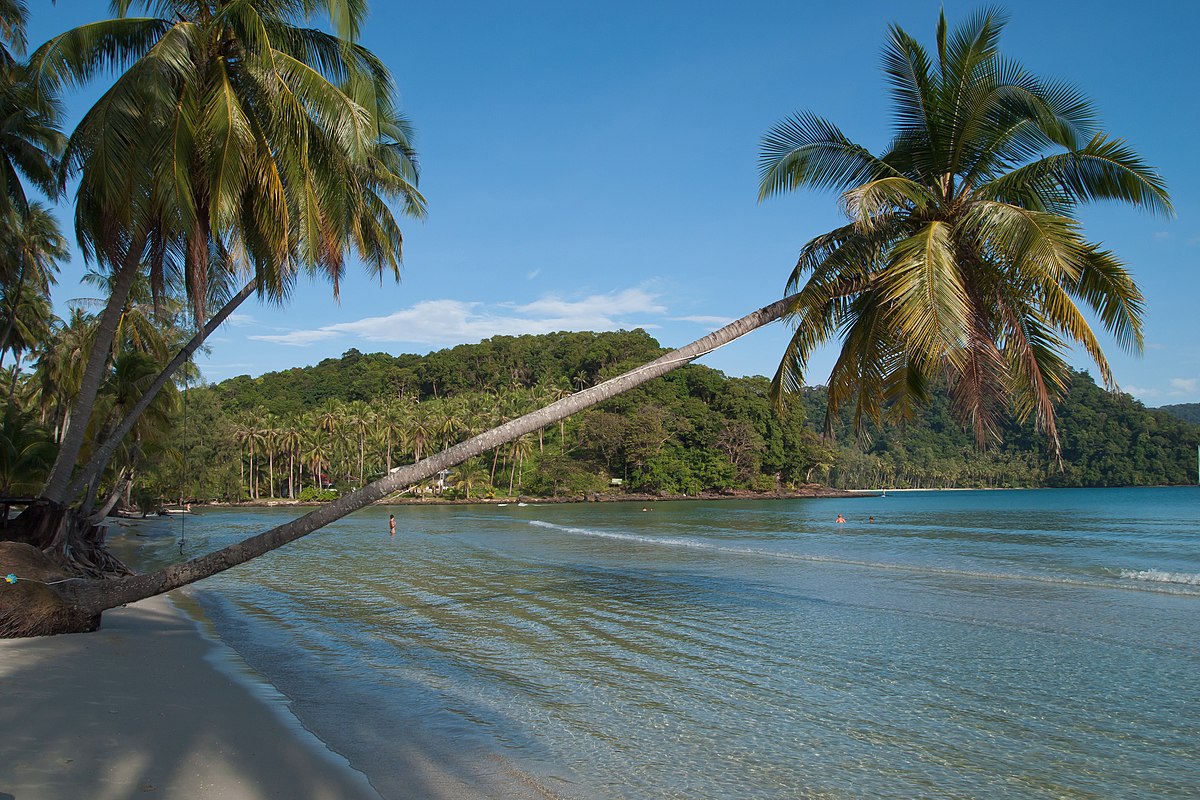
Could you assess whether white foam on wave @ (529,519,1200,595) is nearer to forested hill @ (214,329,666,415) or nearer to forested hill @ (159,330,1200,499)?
forested hill @ (159,330,1200,499)

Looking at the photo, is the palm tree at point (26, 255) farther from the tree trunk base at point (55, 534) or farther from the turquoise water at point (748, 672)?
the turquoise water at point (748, 672)

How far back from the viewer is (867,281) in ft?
27.1

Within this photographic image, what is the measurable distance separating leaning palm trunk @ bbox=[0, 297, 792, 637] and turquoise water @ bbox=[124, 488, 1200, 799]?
1628 millimetres

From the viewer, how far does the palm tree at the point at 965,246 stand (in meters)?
7.07

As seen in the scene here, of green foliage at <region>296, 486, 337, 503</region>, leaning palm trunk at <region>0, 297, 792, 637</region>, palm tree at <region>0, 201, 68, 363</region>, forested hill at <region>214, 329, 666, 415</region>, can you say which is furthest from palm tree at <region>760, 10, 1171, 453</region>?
forested hill at <region>214, 329, 666, 415</region>

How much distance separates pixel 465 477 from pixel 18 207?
6981 cm

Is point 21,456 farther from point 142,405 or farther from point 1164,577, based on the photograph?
point 1164,577

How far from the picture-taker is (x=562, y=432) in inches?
3644

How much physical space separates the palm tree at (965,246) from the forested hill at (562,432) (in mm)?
53389

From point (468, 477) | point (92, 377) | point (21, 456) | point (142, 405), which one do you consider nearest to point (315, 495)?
point (468, 477)

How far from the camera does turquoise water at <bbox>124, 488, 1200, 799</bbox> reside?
6.00 meters

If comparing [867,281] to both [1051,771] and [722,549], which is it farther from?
[722,549]

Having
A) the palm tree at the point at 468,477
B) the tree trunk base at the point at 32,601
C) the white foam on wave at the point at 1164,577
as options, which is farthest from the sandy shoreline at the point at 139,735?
the palm tree at the point at 468,477

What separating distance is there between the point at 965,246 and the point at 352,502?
22.4 ft
